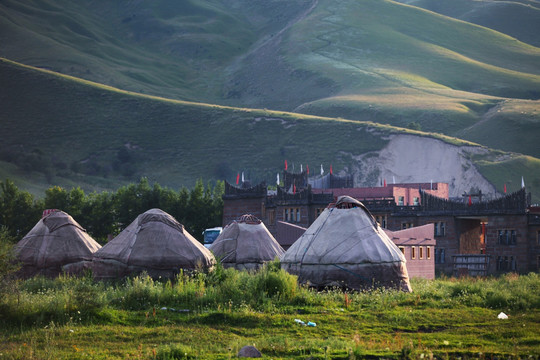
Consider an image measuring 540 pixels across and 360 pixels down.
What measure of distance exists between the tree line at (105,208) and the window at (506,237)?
779 inches

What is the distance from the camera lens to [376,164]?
96875 mm

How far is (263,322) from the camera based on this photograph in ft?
60.4

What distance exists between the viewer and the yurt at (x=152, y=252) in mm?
27078

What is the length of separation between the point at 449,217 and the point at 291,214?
33.5 feet

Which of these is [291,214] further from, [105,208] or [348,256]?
[348,256]

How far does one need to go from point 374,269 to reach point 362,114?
11122cm

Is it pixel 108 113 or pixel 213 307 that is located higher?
pixel 108 113

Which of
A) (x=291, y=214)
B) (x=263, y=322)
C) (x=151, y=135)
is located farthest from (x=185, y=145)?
(x=263, y=322)

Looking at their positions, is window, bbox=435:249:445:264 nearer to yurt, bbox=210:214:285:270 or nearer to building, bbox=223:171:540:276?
building, bbox=223:171:540:276

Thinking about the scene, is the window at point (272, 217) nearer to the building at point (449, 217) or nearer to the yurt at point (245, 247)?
the building at point (449, 217)

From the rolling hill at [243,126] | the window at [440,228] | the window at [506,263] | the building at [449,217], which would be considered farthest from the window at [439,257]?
the rolling hill at [243,126]

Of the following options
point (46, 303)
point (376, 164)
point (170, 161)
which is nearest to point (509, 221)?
point (46, 303)

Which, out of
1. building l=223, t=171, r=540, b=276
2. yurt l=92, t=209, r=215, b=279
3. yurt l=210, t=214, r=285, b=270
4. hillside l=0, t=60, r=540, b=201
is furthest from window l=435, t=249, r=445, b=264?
hillside l=0, t=60, r=540, b=201

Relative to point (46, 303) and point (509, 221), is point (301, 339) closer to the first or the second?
point (46, 303)
